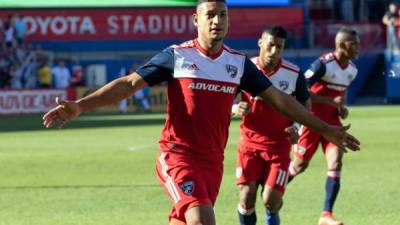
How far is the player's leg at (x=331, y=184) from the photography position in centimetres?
1290

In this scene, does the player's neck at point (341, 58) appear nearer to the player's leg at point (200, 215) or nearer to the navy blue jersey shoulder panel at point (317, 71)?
the navy blue jersey shoulder panel at point (317, 71)

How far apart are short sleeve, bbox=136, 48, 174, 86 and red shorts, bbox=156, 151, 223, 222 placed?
62 cm

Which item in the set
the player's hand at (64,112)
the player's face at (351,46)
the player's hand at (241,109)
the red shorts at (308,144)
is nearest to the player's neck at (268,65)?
the player's hand at (241,109)

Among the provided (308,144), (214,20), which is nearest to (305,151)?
(308,144)

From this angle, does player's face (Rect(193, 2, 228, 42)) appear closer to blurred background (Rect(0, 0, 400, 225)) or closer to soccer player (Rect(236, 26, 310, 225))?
soccer player (Rect(236, 26, 310, 225))

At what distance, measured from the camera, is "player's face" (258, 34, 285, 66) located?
37.1ft

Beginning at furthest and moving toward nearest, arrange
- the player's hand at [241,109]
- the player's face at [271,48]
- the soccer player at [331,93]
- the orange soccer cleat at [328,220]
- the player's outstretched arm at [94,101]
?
1. the soccer player at [331,93]
2. the orange soccer cleat at [328,220]
3. the player's face at [271,48]
4. the player's hand at [241,109]
5. the player's outstretched arm at [94,101]

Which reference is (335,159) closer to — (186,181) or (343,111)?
(343,111)

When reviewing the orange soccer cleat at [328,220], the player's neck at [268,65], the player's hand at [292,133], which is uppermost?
the player's neck at [268,65]

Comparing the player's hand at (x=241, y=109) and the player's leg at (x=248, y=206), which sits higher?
the player's hand at (x=241, y=109)

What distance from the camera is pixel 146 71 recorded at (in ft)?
26.9

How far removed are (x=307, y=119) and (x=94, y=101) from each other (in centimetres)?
165

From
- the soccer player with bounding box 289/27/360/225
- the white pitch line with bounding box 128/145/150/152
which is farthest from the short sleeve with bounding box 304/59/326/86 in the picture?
the white pitch line with bounding box 128/145/150/152

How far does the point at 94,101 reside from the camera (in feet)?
25.6
